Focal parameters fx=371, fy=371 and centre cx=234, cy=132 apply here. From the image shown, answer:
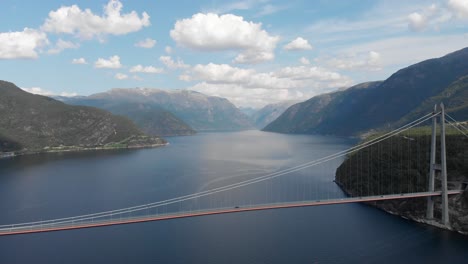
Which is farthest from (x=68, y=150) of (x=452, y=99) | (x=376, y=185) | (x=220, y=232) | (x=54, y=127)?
(x=452, y=99)

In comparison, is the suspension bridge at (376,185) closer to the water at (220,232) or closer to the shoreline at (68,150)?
the water at (220,232)

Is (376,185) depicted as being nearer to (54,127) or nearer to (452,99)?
(452,99)

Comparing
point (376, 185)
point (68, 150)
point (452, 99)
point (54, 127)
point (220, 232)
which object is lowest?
point (220, 232)

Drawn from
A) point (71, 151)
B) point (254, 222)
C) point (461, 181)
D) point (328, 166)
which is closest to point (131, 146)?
point (71, 151)

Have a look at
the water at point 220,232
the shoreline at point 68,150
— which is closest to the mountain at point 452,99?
the water at point 220,232

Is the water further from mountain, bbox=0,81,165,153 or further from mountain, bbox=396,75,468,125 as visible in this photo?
mountain, bbox=396,75,468,125

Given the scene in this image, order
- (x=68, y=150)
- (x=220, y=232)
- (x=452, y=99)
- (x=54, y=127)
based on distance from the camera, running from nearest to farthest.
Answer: (x=220, y=232) < (x=452, y=99) < (x=68, y=150) < (x=54, y=127)

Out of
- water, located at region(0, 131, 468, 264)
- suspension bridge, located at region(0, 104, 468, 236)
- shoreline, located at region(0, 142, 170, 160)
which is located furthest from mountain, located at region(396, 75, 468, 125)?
shoreline, located at region(0, 142, 170, 160)

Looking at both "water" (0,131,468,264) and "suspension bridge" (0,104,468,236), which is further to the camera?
"suspension bridge" (0,104,468,236)
